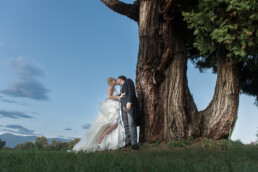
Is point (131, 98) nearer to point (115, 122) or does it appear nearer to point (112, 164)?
point (115, 122)

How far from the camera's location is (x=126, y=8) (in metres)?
11.9

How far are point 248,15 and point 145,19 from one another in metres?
3.61

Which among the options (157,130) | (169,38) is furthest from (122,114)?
(169,38)

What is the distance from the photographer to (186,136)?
1073 cm

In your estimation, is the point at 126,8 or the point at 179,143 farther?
the point at 126,8

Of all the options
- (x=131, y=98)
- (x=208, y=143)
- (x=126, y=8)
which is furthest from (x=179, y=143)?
(x=126, y=8)

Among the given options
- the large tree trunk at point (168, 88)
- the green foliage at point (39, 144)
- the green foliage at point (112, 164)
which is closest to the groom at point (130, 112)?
the large tree trunk at point (168, 88)

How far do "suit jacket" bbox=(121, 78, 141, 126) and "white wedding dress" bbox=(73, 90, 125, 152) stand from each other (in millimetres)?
586

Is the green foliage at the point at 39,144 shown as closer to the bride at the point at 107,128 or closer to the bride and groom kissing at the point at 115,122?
the bride and groom kissing at the point at 115,122

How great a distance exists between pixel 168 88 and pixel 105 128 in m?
2.88

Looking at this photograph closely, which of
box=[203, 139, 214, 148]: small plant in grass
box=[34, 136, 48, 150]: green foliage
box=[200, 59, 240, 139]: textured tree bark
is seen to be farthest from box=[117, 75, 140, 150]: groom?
box=[34, 136, 48, 150]: green foliage

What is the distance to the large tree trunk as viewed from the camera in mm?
10609

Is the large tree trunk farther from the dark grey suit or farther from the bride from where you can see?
the bride

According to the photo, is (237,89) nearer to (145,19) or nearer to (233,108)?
(233,108)
